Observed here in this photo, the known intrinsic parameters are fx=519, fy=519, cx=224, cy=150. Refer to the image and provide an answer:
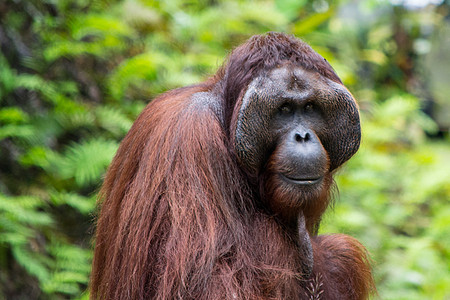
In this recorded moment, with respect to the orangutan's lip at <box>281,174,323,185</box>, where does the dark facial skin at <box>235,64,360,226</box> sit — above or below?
above

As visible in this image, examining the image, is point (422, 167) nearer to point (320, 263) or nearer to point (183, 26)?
point (183, 26)

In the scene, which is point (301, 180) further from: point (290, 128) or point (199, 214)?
point (199, 214)

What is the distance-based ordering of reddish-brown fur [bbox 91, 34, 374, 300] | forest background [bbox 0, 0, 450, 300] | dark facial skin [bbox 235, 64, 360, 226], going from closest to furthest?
reddish-brown fur [bbox 91, 34, 374, 300] < dark facial skin [bbox 235, 64, 360, 226] < forest background [bbox 0, 0, 450, 300]

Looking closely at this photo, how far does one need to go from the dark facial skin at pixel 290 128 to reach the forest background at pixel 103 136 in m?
1.59

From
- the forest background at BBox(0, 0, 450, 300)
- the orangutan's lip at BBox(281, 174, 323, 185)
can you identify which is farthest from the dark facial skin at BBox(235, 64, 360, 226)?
the forest background at BBox(0, 0, 450, 300)

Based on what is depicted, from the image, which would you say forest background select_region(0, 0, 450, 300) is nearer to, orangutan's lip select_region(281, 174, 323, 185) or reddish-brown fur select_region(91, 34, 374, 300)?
reddish-brown fur select_region(91, 34, 374, 300)

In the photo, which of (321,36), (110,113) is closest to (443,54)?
(321,36)

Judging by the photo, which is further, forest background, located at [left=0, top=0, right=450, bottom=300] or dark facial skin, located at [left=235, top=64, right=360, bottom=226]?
forest background, located at [left=0, top=0, right=450, bottom=300]

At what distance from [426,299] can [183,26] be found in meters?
4.22

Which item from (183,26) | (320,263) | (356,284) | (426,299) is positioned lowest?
(426,299)

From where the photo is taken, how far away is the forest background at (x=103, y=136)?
4844 millimetres

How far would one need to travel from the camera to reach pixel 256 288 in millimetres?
2717

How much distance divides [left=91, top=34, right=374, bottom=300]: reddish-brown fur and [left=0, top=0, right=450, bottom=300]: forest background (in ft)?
4.36

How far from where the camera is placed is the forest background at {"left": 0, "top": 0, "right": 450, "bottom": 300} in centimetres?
484
